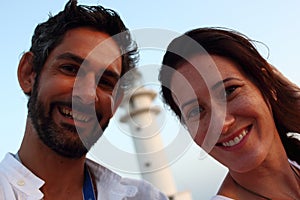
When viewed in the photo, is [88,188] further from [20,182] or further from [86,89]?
[86,89]

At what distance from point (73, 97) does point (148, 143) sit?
18.1 metres

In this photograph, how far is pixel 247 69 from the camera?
5.69 feet

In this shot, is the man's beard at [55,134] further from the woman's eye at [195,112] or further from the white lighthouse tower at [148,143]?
the white lighthouse tower at [148,143]

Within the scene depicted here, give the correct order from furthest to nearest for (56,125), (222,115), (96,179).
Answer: (96,179)
(56,125)
(222,115)

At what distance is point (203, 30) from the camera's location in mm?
1823

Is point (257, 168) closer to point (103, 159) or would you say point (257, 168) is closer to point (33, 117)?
point (103, 159)

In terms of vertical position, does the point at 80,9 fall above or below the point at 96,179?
above

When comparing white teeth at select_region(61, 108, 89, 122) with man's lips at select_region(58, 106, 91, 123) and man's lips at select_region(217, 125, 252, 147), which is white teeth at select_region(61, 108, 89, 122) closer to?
man's lips at select_region(58, 106, 91, 123)

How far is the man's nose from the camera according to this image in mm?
1957

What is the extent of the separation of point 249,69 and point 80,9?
1134mm

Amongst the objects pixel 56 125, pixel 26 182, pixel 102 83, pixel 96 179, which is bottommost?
pixel 96 179

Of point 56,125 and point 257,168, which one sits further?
point 56,125

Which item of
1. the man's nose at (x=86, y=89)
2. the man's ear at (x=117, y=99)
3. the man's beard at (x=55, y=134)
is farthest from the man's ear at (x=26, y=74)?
the man's ear at (x=117, y=99)

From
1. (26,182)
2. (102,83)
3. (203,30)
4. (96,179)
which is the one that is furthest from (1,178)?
(203,30)
